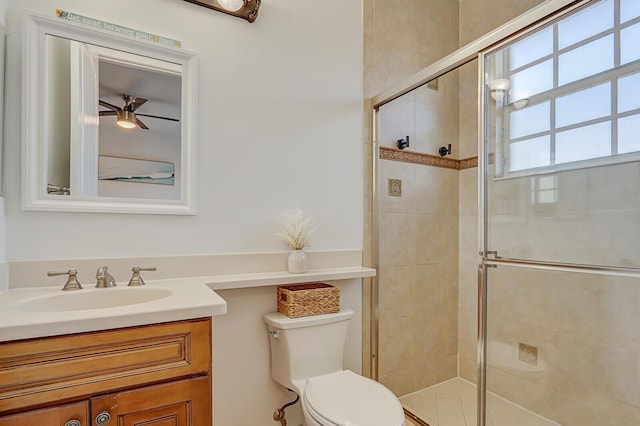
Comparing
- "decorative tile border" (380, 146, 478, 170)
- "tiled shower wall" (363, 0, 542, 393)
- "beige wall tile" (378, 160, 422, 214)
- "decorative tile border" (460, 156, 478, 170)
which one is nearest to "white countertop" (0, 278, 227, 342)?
"tiled shower wall" (363, 0, 542, 393)

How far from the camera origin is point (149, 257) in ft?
4.79

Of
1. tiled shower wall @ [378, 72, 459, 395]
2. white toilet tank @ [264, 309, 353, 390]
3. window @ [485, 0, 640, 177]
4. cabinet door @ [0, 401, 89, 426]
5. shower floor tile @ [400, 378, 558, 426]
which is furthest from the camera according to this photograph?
tiled shower wall @ [378, 72, 459, 395]

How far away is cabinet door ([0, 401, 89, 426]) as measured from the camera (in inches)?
33.7

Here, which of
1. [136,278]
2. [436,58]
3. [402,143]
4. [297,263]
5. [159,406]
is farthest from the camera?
[436,58]

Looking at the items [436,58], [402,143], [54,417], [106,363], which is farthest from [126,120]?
[436,58]

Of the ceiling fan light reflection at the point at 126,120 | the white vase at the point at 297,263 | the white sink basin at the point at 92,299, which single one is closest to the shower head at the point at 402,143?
the white vase at the point at 297,263

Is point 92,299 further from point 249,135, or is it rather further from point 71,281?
point 249,135

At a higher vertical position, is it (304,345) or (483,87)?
(483,87)

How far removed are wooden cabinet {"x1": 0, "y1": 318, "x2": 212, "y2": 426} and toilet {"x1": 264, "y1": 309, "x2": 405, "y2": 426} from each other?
0.46 meters

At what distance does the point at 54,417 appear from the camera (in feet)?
2.92

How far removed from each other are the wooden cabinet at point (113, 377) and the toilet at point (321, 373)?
1.52ft

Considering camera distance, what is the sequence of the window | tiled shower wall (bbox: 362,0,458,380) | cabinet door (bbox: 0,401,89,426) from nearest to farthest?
cabinet door (bbox: 0,401,89,426)
the window
tiled shower wall (bbox: 362,0,458,380)

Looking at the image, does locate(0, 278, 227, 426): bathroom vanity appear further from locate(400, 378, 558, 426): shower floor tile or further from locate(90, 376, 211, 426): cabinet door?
locate(400, 378, 558, 426): shower floor tile

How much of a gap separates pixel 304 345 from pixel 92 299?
88 cm
